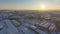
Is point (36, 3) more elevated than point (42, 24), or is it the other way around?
point (36, 3)

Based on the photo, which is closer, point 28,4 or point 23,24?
point 23,24

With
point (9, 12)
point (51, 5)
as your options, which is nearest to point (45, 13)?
point (51, 5)

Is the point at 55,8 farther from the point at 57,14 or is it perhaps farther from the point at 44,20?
the point at 44,20

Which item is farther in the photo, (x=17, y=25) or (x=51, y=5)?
(x=51, y=5)

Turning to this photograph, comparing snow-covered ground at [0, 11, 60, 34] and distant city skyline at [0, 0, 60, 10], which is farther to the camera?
distant city skyline at [0, 0, 60, 10]

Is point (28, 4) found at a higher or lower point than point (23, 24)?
higher

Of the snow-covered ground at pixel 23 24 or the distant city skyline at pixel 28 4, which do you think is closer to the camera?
the snow-covered ground at pixel 23 24

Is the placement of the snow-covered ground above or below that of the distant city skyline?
below

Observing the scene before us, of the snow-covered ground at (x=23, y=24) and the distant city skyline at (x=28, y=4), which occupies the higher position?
the distant city skyline at (x=28, y=4)
